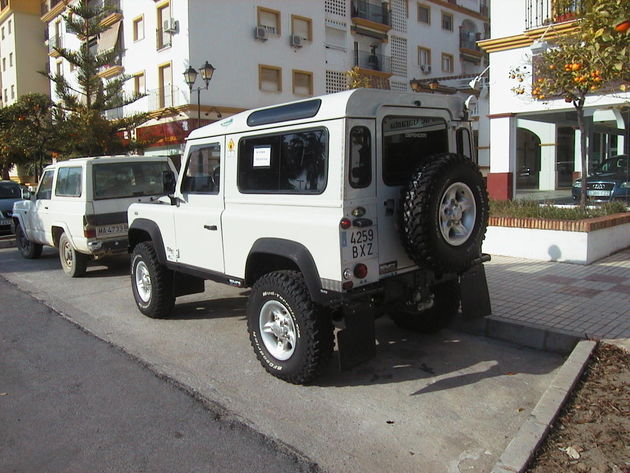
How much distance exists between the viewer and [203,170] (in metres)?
5.51

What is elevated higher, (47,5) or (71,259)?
(47,5)

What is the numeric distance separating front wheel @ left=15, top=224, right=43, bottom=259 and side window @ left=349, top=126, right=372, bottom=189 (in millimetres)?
9163

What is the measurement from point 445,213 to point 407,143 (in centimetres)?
68

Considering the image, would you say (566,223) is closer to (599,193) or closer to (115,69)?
(599,193)

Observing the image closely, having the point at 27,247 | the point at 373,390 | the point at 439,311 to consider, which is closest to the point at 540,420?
the point at 373,390

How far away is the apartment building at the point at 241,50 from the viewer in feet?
88.7

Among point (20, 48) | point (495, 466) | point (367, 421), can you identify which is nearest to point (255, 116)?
point (367, 421)

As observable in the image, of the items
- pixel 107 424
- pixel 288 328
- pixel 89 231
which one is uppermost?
pixel 89 231

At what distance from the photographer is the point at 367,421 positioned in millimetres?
3842

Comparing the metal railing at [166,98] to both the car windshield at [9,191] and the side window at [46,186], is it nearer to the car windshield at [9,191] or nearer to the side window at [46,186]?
the car windshield at [9,191]

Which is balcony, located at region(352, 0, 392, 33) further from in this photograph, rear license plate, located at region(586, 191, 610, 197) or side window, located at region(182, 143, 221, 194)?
side window, located at region(182, 143, 221, 194)

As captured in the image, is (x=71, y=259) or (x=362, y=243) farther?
(x=71, y=259)

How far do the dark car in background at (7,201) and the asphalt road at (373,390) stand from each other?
9.32 meters

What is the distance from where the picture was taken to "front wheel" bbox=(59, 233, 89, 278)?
8.95 m
